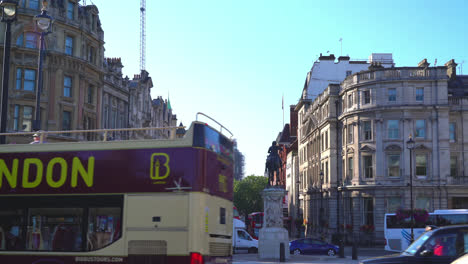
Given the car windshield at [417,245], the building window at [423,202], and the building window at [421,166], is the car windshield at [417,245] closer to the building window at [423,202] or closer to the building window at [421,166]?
the building window at [423,202]

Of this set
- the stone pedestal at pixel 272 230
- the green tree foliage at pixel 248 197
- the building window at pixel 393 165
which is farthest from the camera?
the green tree foliage at pixel 248 197

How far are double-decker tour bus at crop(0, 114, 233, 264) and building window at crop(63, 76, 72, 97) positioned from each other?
31224 millimetres

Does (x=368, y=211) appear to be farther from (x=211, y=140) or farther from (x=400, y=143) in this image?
(x=211, y=140)

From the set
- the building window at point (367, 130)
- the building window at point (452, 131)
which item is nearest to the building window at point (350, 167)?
the building window at point (367, 130)

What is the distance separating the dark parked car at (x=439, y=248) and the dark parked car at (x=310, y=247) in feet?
83.4

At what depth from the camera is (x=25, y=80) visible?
4012 centimetres

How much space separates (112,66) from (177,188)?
153 ft

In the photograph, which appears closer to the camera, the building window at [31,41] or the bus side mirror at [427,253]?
the bus side mirror at [427,253]

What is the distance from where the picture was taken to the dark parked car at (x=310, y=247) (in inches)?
1479

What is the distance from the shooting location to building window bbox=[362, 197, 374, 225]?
52562 millimetres

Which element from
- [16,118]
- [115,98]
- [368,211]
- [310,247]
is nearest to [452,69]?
[368,211]

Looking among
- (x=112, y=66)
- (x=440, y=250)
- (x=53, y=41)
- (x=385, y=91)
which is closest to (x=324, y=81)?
(x=385, y=91)

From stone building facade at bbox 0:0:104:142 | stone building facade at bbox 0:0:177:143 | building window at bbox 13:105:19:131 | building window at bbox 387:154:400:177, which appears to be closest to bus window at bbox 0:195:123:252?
stone building facade at bbox 0:0:177:143

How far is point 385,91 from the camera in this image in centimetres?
5219
